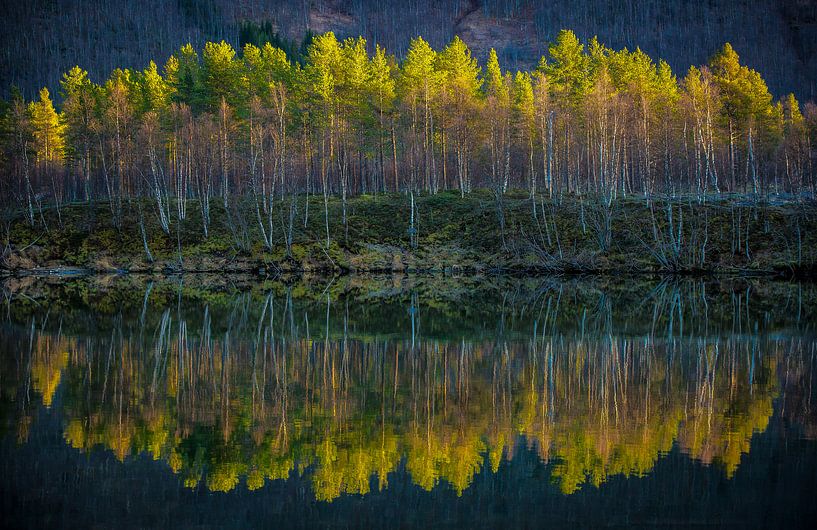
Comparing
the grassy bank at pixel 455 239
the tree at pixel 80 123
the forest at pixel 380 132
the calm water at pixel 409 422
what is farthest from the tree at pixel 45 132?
the calm water at pixel 409 422

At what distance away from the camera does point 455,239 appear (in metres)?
54.1

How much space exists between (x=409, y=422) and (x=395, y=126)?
1952 inches

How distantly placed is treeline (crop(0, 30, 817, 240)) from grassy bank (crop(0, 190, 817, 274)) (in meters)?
1.51

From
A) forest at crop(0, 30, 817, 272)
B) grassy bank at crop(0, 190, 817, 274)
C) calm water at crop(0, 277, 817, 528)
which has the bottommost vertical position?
calm water at crop(0, 277, 817, 528)

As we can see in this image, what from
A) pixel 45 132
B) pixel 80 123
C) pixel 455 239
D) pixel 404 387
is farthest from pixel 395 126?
pixel 404 387

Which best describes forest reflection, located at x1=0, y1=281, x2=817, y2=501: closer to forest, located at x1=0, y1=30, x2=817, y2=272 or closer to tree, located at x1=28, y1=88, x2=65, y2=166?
forest, located at x1=0, y1=30, x2=817, y2=272

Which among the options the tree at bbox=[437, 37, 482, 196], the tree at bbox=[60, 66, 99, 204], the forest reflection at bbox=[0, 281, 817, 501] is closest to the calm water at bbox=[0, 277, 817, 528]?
the forest reflection at bbox=[0, 281, 817, 501]

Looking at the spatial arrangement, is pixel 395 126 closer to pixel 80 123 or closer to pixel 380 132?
pixel 380 132

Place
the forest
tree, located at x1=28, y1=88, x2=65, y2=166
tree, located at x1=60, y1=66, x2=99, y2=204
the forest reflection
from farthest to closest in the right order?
tree, located at x1=28, y1=88, x2=65, y2=166
tree, located at x1=60, y1=66, x2=99, y2=204
the forest
the forest reflection

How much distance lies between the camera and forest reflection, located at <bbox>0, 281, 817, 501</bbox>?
11.1 meters

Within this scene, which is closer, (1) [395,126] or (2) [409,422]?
(2) [409,422]

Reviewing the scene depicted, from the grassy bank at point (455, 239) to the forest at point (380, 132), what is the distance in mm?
657

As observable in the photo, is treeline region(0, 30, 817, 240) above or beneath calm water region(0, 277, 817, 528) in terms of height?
above

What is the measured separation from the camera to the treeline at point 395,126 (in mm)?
54375
